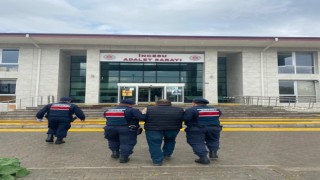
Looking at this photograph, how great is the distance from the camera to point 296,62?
22984mm

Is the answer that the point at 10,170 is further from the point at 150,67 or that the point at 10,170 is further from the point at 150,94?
the point at 150,67

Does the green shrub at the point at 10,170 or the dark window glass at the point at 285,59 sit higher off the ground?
the dark window glass at the point at 285,59

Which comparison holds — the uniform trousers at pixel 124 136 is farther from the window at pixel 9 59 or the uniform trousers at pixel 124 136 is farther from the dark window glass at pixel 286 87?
the dark window glass at pixel 286 87

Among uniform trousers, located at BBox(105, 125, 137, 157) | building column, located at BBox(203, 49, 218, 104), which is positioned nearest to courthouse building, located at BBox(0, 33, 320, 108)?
building column, located at BBox(203, 49, 218, 104)

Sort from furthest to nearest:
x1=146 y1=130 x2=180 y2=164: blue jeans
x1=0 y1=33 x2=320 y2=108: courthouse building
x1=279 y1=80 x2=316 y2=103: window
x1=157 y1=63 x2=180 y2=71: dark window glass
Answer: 1. x1=157 y1=63 x2=180 y2=71: dark window glass
2. x1=279 y1=80 x2=316 y2=103: window
3. x1=0 y1=33 x2=320 y2=108: courthouse building
4. x1=146 y1=130 x2=180 y2=164: blue jeans

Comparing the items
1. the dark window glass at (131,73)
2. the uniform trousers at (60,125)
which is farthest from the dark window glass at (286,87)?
the uniform trousers at (60,125)

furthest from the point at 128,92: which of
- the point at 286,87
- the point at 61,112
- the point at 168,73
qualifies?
the point at 61,112

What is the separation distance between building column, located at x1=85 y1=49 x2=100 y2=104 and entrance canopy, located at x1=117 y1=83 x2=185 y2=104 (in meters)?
2.06

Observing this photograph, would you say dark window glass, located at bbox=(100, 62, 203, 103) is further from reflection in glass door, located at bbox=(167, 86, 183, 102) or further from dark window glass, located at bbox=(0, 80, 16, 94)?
dark window glass, located at bbox=(0, 80, 16, 94)

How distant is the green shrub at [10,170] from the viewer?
13.5 ft

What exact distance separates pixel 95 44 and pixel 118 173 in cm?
1890

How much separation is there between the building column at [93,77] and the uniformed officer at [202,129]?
56.7ft

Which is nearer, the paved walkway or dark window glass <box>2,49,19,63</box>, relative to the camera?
the paved walkway

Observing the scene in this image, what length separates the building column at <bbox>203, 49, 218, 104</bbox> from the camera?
73.9ft
